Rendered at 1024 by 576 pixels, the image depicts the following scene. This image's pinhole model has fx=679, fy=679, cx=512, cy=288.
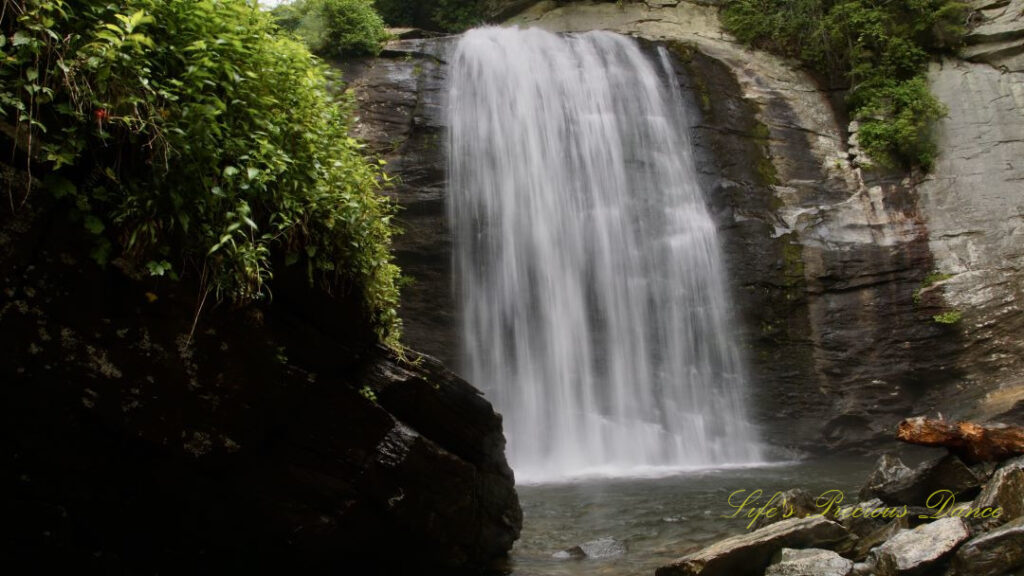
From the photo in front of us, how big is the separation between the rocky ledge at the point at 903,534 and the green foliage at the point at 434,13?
15.0 meters

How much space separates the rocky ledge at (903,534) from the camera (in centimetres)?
401

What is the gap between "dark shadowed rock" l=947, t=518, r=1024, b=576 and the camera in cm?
388

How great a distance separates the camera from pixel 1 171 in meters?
2.74

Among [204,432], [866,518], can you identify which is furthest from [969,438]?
[204,432]

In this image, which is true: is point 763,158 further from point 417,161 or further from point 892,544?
point 892,544

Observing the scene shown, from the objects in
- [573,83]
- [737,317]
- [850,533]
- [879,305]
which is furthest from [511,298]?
[850,533]

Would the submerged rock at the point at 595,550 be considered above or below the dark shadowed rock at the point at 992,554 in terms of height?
below

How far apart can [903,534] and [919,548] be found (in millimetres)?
221

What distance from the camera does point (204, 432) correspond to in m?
3.36

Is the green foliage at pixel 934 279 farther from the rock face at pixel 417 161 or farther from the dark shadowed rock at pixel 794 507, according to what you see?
the rock face at pixel 417 161

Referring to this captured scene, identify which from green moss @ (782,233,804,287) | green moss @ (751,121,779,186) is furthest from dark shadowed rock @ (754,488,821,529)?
green moss @ (751,121,779,186)

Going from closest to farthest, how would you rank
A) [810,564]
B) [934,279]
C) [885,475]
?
[810,564], [885,475], [934,279]

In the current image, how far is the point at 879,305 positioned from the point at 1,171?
12512 mm

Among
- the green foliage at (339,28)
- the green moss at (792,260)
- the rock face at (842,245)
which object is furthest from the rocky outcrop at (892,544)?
the green foliage at (339,28)
